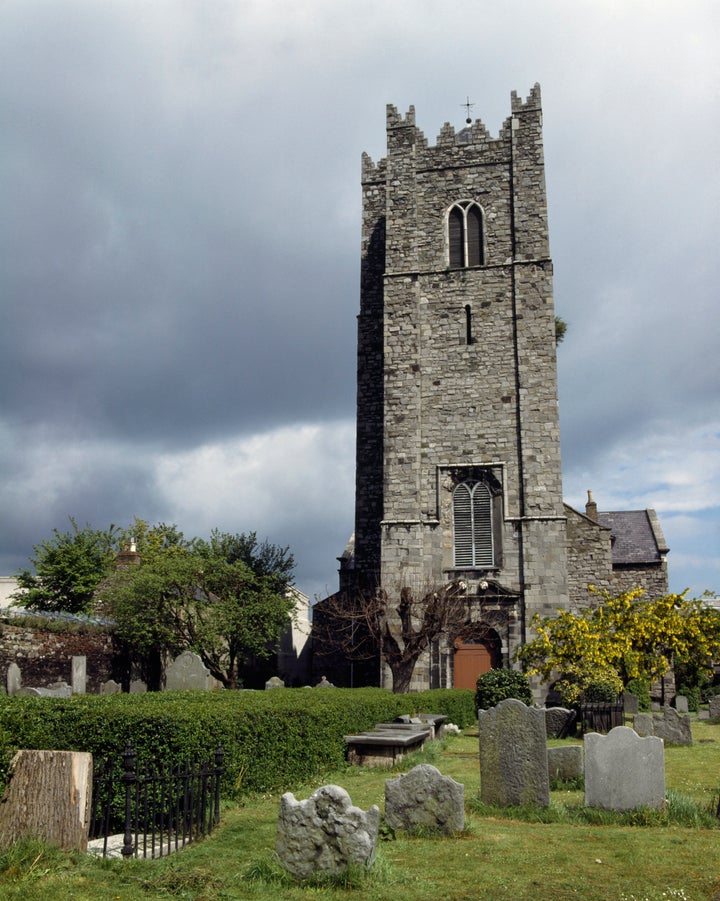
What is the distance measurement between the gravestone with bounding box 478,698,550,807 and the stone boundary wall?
52.6ft

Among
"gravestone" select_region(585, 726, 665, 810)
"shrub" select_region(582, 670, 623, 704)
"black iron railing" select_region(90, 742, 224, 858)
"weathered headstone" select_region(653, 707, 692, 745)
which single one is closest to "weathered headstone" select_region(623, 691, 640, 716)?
"shrub" select_region(582, 670, 623, 704)

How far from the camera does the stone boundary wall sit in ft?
75.3

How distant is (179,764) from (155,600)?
18.4m

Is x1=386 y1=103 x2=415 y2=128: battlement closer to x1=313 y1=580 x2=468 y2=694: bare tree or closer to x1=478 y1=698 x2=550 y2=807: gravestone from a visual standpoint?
x1=313 y1=580 x2=468 y2=694: bare tree

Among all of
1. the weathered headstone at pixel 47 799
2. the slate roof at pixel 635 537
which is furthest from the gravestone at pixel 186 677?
the slate roof at pixel 635 537

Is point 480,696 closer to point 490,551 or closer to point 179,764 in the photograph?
point 490,551

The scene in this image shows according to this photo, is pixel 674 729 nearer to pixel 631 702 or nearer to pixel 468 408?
pixel 631 702

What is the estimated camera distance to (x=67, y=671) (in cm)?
2441

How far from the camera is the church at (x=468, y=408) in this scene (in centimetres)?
2722

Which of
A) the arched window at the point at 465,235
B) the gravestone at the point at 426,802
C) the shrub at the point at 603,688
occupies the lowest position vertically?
the gravestone at the point at 426,802

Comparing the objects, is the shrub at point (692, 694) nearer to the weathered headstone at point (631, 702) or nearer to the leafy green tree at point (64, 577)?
the weathered headstone at point (631, 702)

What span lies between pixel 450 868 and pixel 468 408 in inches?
886

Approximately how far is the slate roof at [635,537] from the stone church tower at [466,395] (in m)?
8.56

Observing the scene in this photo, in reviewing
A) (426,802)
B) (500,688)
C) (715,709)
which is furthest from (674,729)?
(426,802)
